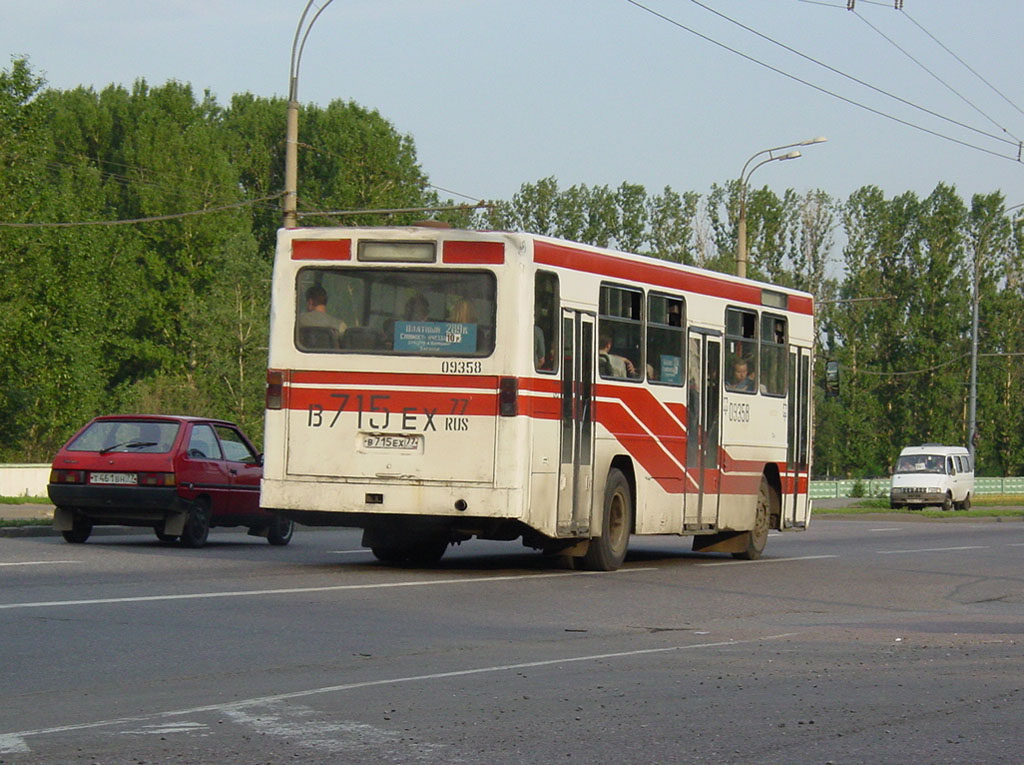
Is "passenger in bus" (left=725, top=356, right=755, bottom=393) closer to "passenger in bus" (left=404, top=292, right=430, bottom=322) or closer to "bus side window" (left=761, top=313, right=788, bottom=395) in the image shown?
"bus side window" (left=761, top=313, right=788, bottom=395)

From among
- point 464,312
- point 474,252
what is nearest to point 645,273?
point 474,252

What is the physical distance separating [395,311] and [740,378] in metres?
6.10

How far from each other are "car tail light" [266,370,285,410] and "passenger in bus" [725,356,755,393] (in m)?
6.29

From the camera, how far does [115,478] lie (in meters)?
19.7

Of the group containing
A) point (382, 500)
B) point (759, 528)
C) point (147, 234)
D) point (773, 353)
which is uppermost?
point (147, 234)

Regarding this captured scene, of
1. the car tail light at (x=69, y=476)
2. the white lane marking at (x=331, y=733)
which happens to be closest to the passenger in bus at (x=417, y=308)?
Answer: the car tail light at (x=69, y=476)

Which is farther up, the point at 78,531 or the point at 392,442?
the point at 392,442

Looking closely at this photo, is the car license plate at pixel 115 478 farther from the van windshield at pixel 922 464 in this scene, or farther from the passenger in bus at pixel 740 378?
the van windshield at pixel 922 464

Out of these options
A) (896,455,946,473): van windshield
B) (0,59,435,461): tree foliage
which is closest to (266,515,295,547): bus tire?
(0,59,435,461): tree foliage

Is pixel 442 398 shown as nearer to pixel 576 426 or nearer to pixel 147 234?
pixel 576 426

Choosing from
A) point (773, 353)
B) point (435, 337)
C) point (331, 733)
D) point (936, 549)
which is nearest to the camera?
point (331, 733)

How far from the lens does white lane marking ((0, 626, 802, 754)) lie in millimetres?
7230

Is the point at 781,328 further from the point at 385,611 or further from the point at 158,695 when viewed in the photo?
the point at 158,695

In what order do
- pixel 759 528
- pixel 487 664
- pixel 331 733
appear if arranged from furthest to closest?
pixel 759 528 → pixel 487 664 → pixel 331 733
